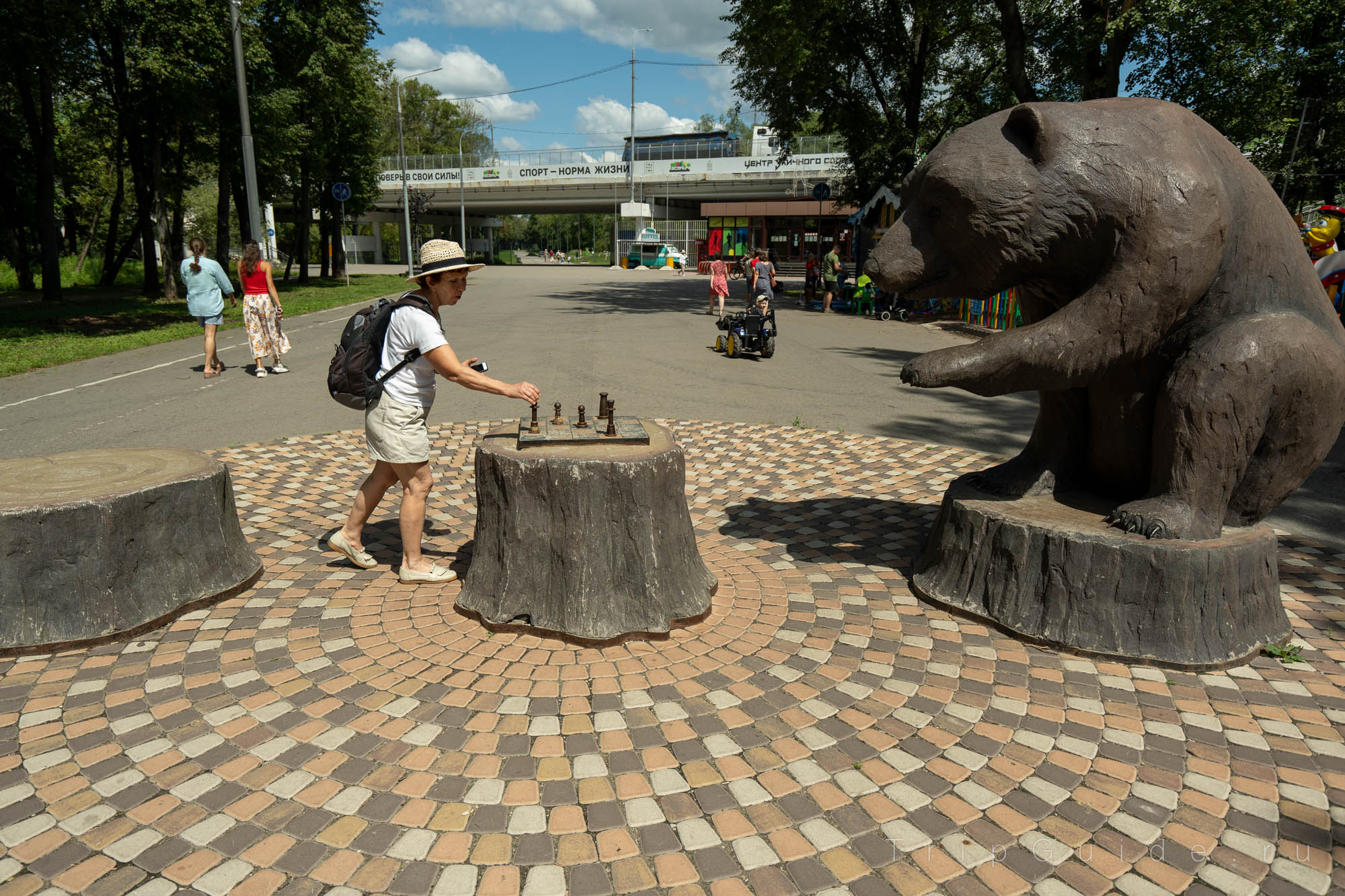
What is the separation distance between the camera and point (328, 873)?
2277mm

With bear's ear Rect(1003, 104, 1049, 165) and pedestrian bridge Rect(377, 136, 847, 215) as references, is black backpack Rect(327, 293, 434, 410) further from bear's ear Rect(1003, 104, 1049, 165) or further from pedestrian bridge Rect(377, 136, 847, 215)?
pedestrian bridge Rect(377, 136, 847, 215)

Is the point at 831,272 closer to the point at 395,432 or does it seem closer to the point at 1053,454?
the point at 1053,454

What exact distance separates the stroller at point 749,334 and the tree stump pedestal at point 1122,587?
884cm

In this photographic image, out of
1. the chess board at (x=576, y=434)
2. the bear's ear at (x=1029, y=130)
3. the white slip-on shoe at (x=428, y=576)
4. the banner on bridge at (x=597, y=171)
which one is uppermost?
the banner on bridge at (x=597, y=171)

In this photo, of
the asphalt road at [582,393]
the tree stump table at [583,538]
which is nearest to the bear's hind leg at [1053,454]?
the tree stump table at [583,538]

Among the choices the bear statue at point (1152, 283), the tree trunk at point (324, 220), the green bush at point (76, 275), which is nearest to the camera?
the bear statue at point (1152, 283)

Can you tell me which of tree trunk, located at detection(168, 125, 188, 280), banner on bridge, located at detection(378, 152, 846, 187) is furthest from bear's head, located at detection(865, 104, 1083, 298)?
banner on bridge, located at detection(378, 152, 846, 187)

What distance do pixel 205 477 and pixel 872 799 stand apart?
3.39 meters

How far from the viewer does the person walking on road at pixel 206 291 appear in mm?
10453

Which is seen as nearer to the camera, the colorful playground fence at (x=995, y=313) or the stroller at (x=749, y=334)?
the stroller at (x=749, y=334)

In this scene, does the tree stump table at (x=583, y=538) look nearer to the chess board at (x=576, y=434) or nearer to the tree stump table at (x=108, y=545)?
the chess board at (x=576, y=434)

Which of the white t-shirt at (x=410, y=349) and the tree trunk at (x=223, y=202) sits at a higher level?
the tree trunk at (x=223, y=202)

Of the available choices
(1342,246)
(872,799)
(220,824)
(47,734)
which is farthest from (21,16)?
(1342,246)

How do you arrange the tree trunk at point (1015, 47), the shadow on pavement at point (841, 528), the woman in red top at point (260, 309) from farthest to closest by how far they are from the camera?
the tree trunk at point (1015, 47) → the woman in red top at point (260, 309) → the shadow on pavement at point (841, 528)
